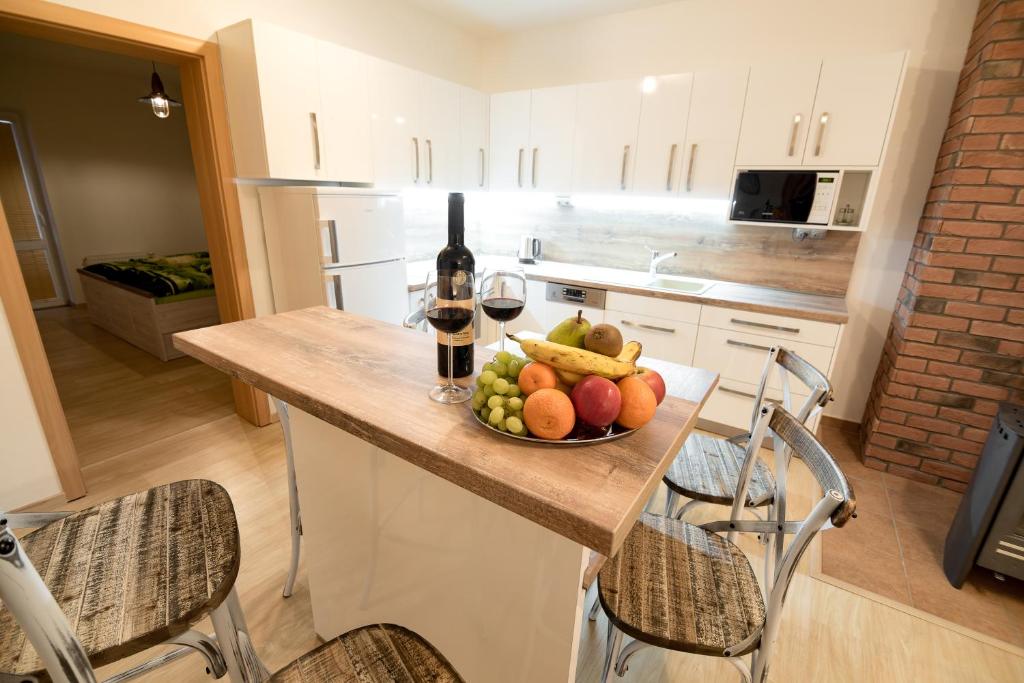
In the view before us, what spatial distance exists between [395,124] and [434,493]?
265 centimetres

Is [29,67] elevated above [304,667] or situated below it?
above

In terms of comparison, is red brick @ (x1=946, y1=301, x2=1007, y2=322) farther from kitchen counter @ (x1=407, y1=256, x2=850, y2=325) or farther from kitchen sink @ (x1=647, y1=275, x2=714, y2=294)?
kitchen sink @ (x1=647, y1=275, x2=714, y2=294)

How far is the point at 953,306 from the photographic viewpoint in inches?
88.9

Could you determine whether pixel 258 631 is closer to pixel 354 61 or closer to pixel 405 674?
pixel 405 674

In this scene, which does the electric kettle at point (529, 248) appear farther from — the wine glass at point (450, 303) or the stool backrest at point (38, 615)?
the stool backrest at point (38, 615)

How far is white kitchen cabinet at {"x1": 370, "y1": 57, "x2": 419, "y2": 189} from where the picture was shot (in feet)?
9.11

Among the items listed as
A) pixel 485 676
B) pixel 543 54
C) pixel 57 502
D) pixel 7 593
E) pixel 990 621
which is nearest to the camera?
pixel 7 593

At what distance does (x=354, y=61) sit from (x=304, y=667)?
9.55ft

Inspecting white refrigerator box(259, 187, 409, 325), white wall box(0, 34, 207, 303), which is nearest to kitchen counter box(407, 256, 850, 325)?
white refrigerator box(259, 187, 409, 325)

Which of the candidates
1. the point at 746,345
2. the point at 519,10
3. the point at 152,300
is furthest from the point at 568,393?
the point at 152,300

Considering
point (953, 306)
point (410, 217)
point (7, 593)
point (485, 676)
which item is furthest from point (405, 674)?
point (410, 217)

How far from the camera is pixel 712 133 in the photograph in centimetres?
272

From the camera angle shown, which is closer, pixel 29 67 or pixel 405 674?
pixel 405 674

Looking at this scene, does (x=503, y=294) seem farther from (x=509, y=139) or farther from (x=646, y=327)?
(x=509, y=139)
